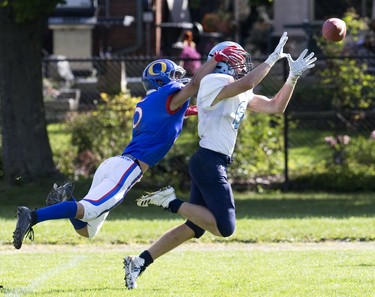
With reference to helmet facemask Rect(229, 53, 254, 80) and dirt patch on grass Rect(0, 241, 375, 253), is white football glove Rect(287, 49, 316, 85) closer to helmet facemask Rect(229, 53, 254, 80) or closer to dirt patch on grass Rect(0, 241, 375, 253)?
helmet facemask Rect(229, 53, 254, 80)

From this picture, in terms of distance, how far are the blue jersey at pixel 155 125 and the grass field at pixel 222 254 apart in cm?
107

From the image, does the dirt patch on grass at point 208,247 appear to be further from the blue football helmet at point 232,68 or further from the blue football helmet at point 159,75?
the blue football helmet at point 232,68

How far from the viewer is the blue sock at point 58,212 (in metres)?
8.01

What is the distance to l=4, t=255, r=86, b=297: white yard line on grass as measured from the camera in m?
8.04

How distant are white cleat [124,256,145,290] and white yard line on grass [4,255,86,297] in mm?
731

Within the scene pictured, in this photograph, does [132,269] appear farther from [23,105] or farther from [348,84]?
[348,84]

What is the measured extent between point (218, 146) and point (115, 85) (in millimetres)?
12459

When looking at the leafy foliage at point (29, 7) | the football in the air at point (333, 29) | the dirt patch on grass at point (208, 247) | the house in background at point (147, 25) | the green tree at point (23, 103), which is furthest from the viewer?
the house in background at point (147, 25)

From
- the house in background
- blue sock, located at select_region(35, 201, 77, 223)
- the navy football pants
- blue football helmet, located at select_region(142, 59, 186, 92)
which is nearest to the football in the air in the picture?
blue football helmet, located at select_region(142, 59, 186, 92)

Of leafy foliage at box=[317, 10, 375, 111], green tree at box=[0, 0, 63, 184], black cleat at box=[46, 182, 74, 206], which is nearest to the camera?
black cleat at box=[46, 182, 74, 206]

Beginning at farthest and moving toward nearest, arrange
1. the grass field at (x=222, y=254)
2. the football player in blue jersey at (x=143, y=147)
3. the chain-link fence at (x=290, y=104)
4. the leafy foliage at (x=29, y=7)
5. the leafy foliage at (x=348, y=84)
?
the chain-link fence at (x=290, y=104) < the leafy foliage at (x=348, y=84) < the leafy foliage at (x=29, y=7) < the grass field at (x=222, y=254) < the football player in blue jersey at (x=143, y=147)

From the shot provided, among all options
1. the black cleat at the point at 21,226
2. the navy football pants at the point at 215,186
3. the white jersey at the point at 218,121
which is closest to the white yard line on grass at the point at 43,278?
the black cleat at the point at 21,226

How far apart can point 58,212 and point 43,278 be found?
1.08 meters

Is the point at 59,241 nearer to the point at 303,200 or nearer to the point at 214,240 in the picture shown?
the point at 214,240
